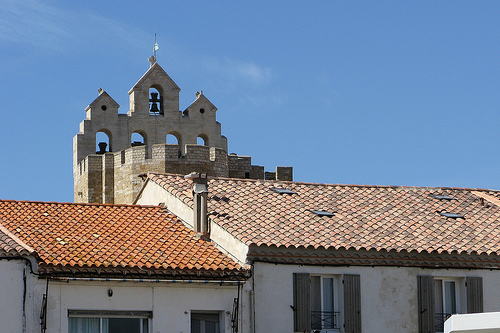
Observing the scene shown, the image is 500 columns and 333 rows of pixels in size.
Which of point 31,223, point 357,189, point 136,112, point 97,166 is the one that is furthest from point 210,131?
point 31,223

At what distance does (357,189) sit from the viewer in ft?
96.7

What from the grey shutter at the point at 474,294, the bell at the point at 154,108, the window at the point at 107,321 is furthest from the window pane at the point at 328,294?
the bell at the point at 154,108

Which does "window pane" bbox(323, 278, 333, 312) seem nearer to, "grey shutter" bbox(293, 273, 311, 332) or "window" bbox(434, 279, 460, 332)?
"grey shutter" bbox(293, 273, 311, 332)

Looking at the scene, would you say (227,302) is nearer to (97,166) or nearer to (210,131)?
(97,166)

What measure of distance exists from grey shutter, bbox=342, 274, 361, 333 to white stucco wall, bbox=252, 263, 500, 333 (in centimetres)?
14

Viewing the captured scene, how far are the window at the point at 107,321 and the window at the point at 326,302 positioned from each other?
3.26m

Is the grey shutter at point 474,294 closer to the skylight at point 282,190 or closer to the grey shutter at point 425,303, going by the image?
the grey shutter at point 425,303

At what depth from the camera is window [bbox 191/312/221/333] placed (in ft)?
79.3

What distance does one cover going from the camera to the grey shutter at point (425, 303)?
25.5 m

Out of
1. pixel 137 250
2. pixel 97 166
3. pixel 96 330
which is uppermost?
pixel 97 166

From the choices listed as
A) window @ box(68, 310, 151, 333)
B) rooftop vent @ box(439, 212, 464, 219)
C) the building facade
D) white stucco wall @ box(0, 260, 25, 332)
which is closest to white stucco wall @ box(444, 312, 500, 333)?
the building facade

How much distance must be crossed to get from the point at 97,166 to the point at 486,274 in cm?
2796

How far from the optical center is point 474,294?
25859 millimetres

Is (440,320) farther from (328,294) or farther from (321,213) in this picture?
(321,213)
